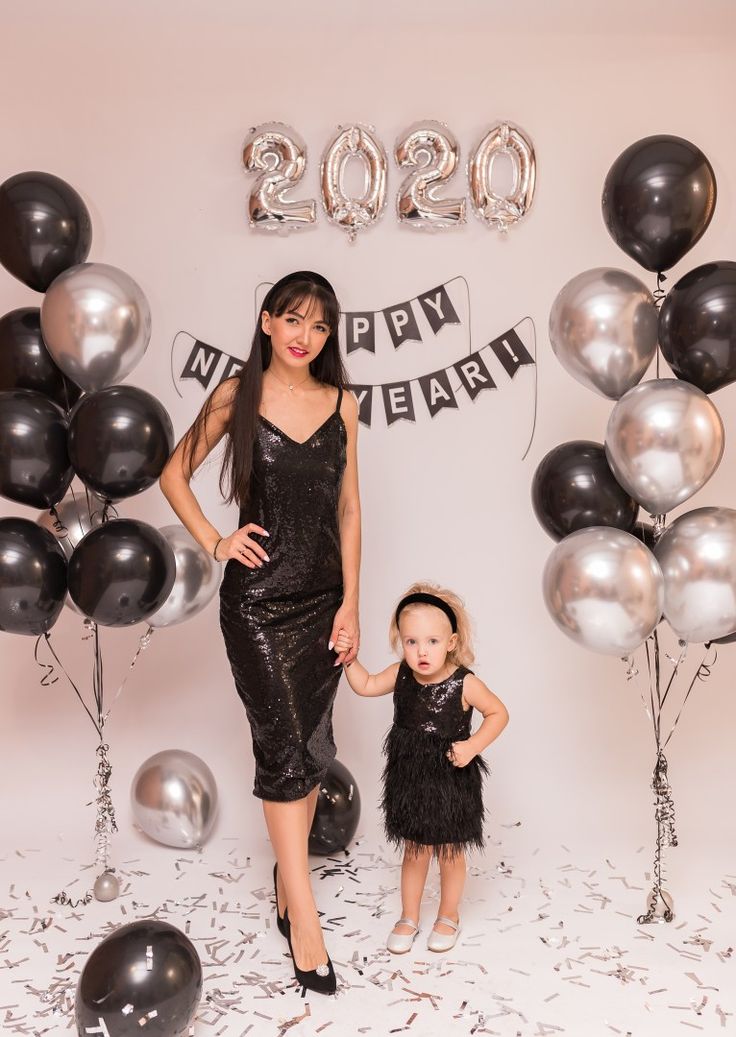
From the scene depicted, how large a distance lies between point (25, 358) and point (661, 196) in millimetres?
1584

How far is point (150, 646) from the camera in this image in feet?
11.1

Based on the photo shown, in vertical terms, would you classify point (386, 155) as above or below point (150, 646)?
above

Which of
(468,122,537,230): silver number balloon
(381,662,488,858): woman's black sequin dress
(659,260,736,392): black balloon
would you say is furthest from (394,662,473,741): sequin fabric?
(468,122,537,230): silver number balloon

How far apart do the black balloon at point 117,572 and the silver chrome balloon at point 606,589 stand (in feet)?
3.13

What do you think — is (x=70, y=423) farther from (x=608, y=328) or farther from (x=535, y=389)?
Result: (x=535, y=389)

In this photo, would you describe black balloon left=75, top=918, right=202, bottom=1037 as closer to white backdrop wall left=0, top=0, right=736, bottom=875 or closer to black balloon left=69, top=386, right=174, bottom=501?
black balloon left=69, top=386, right=174, bottom=501

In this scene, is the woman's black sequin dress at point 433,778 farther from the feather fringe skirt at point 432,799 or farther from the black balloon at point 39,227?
the black balloon at point 39,227

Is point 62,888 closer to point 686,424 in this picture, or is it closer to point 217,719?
point 217,719

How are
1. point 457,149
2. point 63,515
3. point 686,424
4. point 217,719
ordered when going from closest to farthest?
point 686,424 < point 63,515 < point 457,149 < point 217,719

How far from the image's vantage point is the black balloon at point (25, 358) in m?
2.52

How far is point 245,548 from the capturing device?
241 cm

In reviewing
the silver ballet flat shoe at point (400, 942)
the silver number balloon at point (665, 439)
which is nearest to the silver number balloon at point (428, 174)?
the silver number balloon at point (665, 439)

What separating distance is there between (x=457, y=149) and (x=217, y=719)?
2.01m

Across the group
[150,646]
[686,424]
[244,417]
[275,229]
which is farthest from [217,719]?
[686,424]
